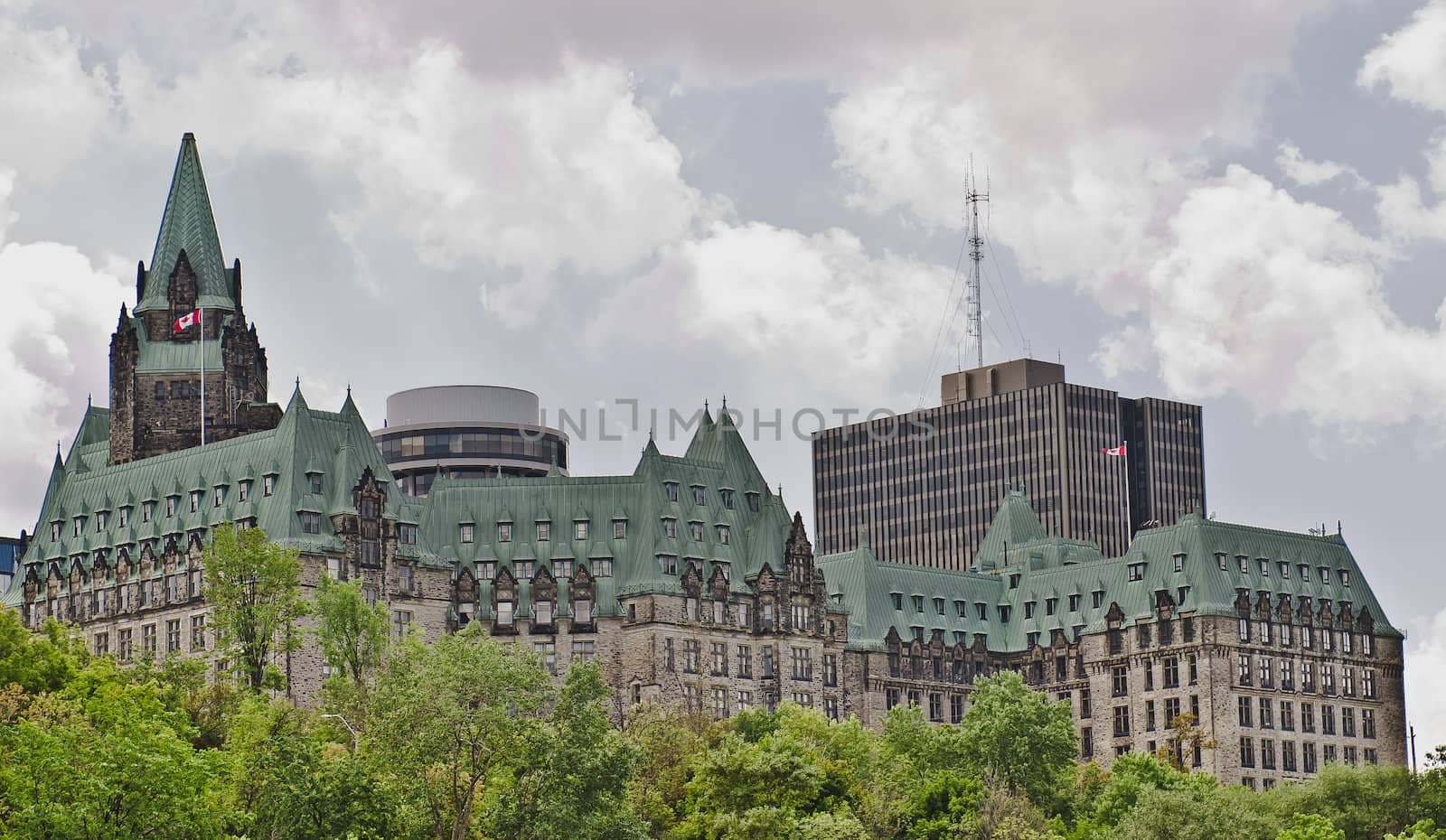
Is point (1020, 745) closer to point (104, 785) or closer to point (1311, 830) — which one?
point (1311, 830)

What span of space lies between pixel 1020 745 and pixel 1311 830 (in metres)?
24.7

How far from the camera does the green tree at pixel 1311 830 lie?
168500 mm

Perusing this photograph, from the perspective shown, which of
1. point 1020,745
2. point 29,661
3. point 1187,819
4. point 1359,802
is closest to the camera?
point 29,661

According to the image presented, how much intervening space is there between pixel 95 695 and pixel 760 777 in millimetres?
37875

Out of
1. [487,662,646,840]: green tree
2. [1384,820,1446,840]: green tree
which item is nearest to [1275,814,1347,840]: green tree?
[1384,820,1446,840]: green tree

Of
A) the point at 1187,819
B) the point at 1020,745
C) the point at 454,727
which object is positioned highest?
the point at 1020,745

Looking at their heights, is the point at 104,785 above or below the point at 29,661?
below

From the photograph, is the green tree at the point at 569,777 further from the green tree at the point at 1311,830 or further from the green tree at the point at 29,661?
the green tree at the point at 1311,830

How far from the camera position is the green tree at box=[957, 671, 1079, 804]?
18725 cm

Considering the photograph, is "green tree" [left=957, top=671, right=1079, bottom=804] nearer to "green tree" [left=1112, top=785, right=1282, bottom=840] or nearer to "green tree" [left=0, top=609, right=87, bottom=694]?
"green tree" [left=1112, top=785, right=1282, bottom=840]

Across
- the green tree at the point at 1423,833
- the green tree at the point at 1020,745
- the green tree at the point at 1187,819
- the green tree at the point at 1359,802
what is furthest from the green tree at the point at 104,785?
the green tree at the point at 1359,802

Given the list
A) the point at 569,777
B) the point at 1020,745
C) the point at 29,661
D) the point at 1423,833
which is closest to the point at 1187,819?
the point at 1423,833

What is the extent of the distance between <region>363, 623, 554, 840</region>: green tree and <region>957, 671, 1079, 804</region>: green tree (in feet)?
169

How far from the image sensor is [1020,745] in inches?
7407
